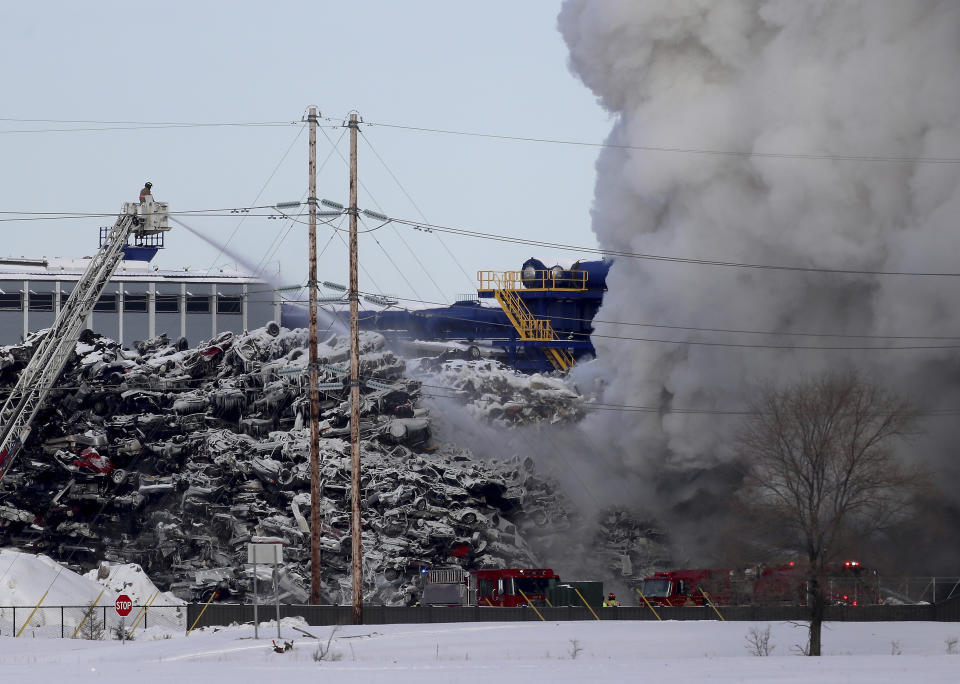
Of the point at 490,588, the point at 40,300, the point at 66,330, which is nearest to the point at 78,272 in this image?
the point at 40,300

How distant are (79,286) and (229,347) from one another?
11.2 meters

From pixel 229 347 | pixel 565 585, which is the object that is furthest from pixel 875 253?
pixel 229 347

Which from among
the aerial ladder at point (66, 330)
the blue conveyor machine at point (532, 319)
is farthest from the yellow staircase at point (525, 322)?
the aerial ladder at point (66, 330)

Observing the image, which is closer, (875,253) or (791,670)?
(791,670)

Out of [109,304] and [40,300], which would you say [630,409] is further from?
[40,300]

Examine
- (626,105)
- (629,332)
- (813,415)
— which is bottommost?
(813,415)

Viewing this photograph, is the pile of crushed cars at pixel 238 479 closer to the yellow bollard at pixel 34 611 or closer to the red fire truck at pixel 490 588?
the red fire truck at pixel 490 588

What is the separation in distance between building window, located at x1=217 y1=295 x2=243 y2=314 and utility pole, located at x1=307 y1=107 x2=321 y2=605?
4063cm

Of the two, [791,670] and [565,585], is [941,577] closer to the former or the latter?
[565,585]

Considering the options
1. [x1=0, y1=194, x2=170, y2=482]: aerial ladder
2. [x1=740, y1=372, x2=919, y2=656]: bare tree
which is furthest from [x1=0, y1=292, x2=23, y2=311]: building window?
[x1=740, y1=372, x2=919, y2=656]: bare tree

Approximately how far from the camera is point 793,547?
4388 centimetres

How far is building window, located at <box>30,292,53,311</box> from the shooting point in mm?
85625

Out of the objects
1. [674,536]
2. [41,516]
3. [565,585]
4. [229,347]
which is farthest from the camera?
[229,347]

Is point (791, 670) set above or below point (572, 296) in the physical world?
below
